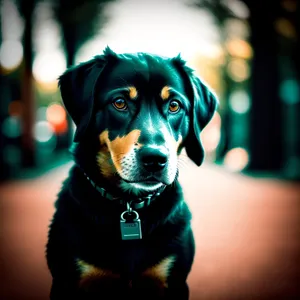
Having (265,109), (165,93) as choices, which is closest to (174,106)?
(165,93)

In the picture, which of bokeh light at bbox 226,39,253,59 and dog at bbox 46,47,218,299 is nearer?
dog at bbox 46,47,218,299

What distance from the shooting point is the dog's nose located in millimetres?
2166

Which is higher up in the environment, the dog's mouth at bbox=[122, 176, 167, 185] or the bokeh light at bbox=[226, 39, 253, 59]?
Result: the bokeh light at bbox=[226, 39, 253, 59]

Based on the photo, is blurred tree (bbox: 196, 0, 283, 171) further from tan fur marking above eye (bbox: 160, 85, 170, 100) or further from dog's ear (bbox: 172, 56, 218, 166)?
tan fur marking above eye (bbox: 160, 85, 170, 100)

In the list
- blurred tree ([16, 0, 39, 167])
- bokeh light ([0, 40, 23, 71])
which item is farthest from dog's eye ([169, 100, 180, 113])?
blurred tree ([16, 0, 39, 167])

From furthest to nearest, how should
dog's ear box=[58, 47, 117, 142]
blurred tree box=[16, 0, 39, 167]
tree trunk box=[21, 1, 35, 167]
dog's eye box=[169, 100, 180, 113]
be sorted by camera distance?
1. tree trunk box=[21, 1, 35, 167]
2. blurred tree box=[16, 0, 39, 167]
3. dog's eye box=[169, 100, 180, 113]
4. dog's ear box=[58, 47, 117, 142]

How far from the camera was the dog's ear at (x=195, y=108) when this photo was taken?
8.60 ft

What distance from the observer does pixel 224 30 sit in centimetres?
690

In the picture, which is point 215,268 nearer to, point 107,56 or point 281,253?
point 281,253

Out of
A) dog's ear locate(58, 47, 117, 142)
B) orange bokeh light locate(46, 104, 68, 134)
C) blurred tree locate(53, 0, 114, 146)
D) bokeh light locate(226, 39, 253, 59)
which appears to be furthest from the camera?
orange bokeh light locate(46, 104, 68, 134)

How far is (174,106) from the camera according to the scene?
2.55m

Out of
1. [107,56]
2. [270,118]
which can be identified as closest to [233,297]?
[107,56]

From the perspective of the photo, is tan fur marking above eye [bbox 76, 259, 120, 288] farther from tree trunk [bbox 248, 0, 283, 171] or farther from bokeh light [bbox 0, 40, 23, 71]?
tree trunk [bbox 248, 0, 283, 171]

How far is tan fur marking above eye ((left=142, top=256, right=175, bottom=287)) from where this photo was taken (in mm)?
2318
